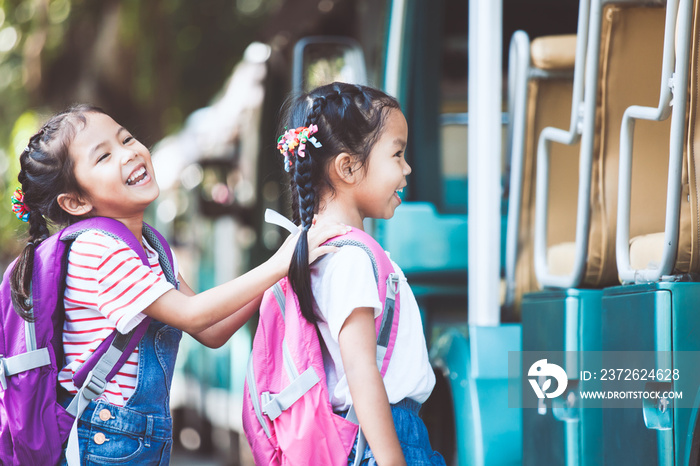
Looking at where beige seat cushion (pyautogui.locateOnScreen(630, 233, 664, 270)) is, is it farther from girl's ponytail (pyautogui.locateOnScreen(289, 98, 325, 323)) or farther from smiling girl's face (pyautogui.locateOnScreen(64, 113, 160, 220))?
smiling girl's face (pyautogui.locateOnScreen(64, 113, 160, 220))

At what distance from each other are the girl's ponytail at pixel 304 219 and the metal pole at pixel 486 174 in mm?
952

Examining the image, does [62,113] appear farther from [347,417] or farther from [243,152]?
[243,152]

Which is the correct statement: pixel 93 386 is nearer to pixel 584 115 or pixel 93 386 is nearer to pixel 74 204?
pixel 74 204

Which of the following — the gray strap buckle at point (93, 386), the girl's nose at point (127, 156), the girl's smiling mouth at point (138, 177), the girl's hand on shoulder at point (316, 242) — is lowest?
the gray strap buckle at point (93, 386)

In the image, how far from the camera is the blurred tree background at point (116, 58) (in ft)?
24.8

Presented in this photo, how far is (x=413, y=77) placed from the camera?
141 inches

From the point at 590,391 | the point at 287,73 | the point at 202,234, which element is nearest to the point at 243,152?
the point at 287,73

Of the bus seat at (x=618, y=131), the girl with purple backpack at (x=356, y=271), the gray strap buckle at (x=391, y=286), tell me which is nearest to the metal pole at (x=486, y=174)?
the bus seat at (x=618, y=131)

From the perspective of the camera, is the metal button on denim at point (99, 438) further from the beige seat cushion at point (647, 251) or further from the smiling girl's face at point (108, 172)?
the beige seat cushion at point (647, 251)

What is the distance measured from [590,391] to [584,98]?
2.63 feet

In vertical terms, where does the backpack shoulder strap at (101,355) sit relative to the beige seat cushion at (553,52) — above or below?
below

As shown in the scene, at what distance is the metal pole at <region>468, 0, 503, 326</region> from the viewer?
2781mm

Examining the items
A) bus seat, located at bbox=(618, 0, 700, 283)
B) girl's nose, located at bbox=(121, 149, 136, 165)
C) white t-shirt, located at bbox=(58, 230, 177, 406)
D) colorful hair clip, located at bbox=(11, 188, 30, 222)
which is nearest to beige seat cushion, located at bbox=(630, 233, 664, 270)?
bus seat, located at bbox=(618, 0, 700, 283)

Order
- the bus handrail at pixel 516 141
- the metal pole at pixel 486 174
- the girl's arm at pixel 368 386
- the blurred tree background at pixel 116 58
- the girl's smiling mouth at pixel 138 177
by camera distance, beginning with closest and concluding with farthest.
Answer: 1. the girl's arm at pixel 368 386
2. the girl's smiling mouth at pixel 138 177
3. the metal pole at pixel 486 174
4. the bus handrail at pixel 516 141
5. the blurred tree background at pixel 116 58
